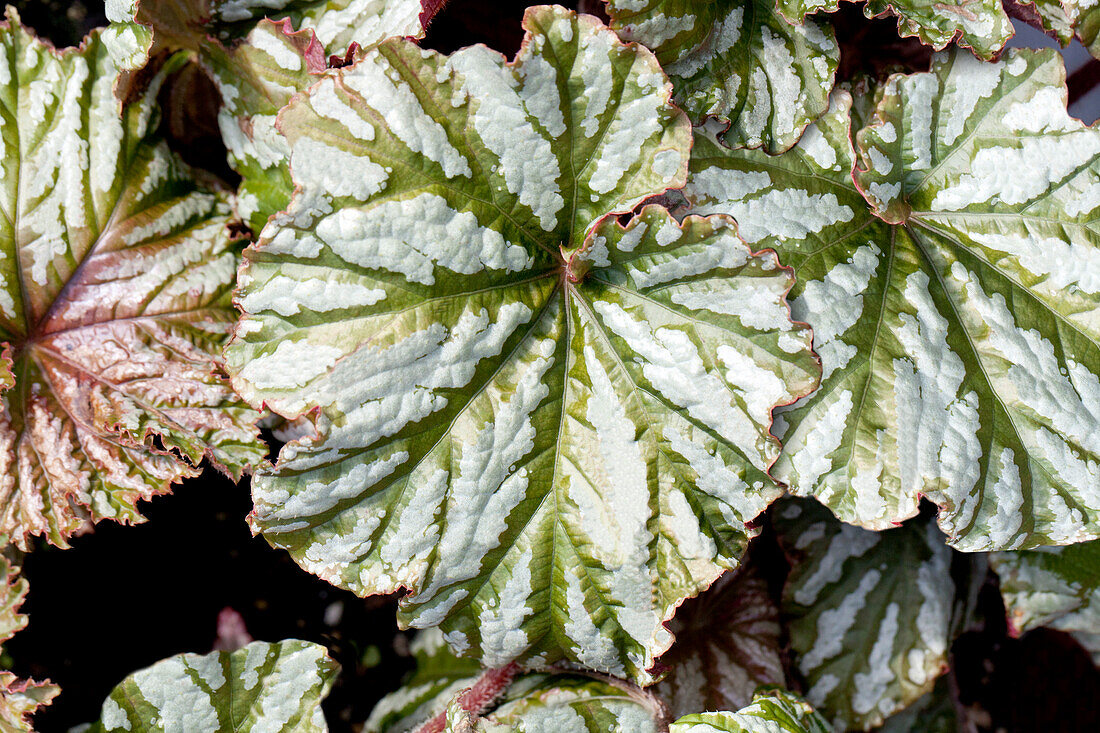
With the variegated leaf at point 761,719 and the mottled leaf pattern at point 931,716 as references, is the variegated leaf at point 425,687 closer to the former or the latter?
the variegated leaf at point 761,719

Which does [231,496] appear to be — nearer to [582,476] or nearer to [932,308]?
[582,476]

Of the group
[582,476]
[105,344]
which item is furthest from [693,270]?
[105,344]

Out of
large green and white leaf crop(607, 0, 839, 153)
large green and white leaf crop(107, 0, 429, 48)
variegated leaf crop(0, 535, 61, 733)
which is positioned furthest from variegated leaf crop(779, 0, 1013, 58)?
variegated leaf crop(0, 535, 61, 733)

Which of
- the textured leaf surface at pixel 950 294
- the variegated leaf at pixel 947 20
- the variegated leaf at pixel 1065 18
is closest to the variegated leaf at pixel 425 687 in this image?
the textured leaf surface at pixel 950 294

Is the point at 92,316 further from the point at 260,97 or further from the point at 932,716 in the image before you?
the point at 932,716

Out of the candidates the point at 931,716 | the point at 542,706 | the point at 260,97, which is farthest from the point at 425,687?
the point at 931,716

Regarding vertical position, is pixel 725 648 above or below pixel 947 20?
below

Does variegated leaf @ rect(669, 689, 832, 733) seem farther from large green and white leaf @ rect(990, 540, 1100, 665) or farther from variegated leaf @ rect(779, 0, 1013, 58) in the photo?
variegated leaf @ rect(779, 0, 1013, 58)
